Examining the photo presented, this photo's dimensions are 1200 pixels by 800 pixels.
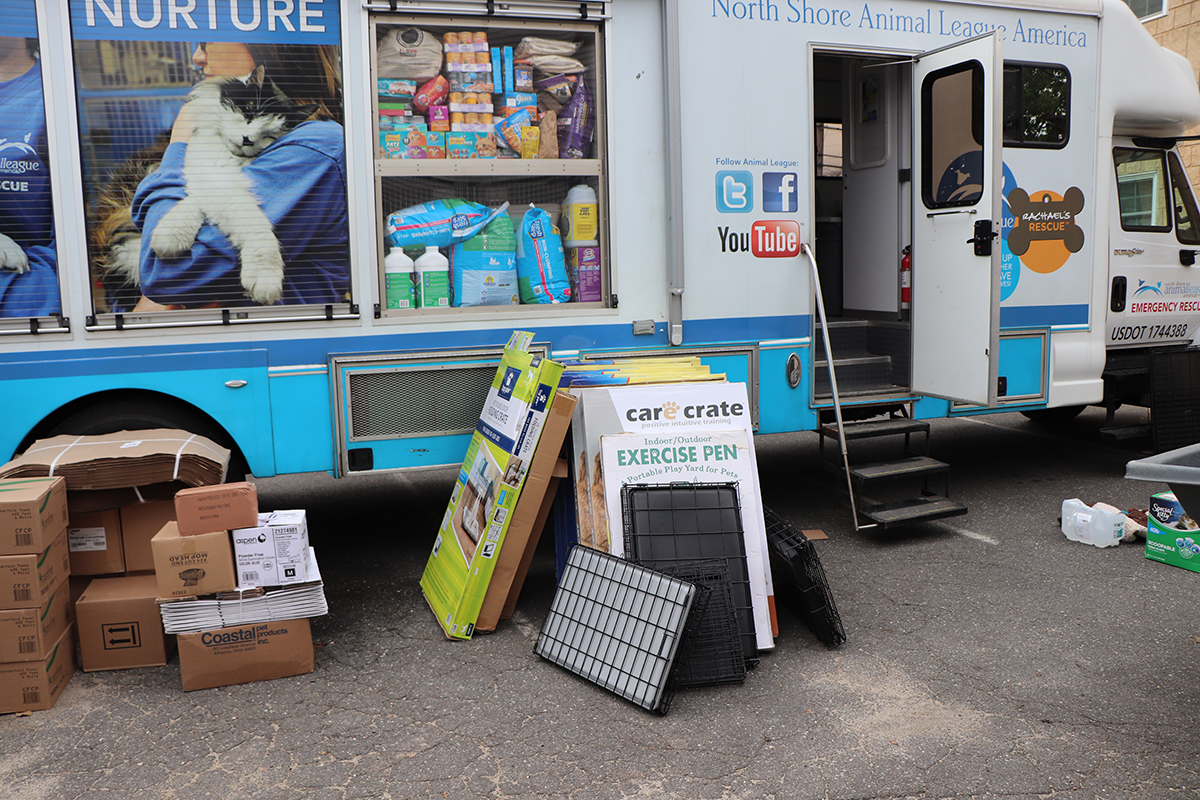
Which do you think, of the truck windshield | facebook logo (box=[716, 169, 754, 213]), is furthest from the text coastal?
the truck windshield

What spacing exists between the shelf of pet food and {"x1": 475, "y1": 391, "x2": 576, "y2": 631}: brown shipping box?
4.66 feet

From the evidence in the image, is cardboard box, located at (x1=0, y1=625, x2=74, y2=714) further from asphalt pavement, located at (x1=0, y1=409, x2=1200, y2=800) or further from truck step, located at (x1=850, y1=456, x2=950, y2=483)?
truck step, located at (x1=850, y1=456, x2=950, y2=483)

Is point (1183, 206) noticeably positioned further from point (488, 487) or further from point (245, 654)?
point (245, 654)

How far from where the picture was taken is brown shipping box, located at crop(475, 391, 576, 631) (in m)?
4.02

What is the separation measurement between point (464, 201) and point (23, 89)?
2041 mm

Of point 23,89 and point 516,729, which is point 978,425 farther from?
point 23,89

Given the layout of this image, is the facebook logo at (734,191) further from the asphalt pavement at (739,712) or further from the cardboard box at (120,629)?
the cardboard box at (120,629)

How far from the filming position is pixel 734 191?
5.12m

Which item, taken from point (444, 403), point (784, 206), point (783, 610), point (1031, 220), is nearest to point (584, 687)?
point (783, 610)

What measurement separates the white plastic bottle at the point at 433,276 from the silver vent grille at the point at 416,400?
364mm

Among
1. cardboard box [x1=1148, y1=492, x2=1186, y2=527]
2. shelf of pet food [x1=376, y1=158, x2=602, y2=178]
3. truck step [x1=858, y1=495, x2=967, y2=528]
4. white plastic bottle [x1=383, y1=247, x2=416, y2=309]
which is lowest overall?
truck step [x1=858, y1=495, x2=967, y2=528]

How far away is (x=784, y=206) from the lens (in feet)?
17.2

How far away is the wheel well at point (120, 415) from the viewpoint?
4430 millimetres

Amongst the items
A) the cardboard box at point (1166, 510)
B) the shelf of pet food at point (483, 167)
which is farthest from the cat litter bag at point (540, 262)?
the cardboard box at point (1166, 510)
